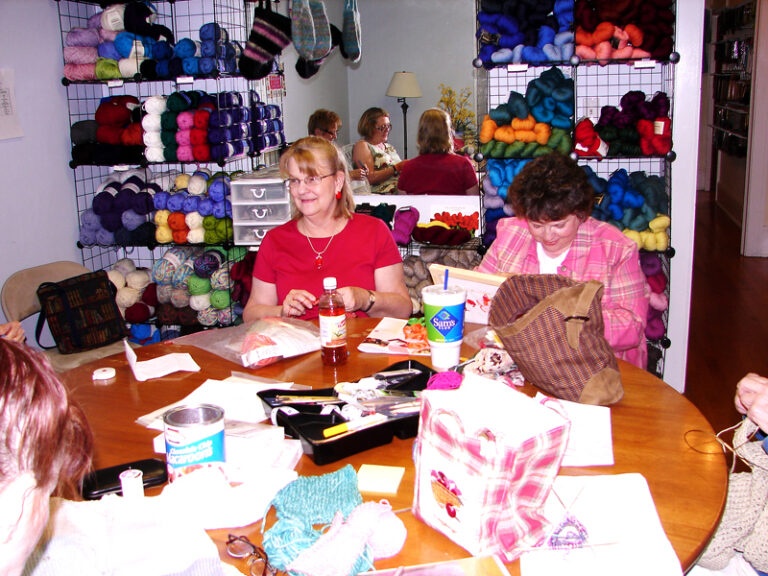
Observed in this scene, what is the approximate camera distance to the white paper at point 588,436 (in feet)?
4.38

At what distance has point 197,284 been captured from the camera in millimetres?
3961

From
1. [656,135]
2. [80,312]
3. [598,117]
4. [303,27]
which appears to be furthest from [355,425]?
[303,27]

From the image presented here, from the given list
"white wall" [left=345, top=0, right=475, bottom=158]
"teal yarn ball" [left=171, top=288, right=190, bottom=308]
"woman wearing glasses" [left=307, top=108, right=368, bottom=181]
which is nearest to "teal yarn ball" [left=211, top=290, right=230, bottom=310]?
"teal yarn ball" [left=171, top=288, right=190, bottom=308]

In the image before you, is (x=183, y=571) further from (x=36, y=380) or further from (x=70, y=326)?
(x=70, y=326)

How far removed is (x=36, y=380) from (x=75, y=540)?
0.34 metres

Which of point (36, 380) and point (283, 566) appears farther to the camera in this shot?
point (283, 566)

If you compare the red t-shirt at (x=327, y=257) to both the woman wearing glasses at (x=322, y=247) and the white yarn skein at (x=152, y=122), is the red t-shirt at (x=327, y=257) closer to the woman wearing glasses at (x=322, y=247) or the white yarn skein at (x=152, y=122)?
the woman wearing glasses at (x=322, y=247)

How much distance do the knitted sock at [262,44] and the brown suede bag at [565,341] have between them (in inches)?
105

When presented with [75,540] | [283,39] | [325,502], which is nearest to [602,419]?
[325,502]

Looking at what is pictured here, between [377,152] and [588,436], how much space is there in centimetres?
394

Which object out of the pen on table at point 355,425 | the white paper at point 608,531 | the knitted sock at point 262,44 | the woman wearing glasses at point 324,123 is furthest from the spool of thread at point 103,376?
the woman wearing glasses at point 324,123

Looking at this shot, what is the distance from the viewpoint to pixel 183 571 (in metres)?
0.99

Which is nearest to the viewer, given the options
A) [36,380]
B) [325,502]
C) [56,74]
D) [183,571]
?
[36,380]

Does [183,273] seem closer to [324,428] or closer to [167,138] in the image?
[167,138]
